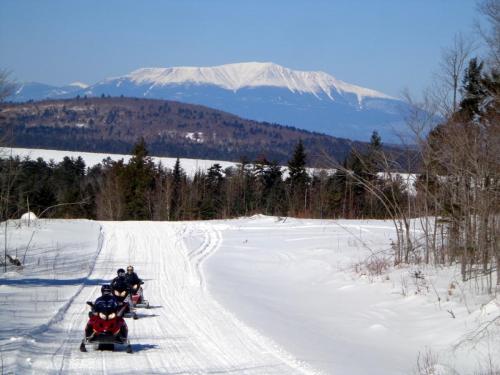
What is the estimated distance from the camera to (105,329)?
1060 cm

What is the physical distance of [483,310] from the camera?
1278 centimetres

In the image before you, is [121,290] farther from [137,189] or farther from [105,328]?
[137,189]

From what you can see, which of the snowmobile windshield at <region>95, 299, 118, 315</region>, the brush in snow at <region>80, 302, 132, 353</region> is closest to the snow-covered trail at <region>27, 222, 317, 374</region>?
the brush in snow at <region>80, 302, 132, 353</region>

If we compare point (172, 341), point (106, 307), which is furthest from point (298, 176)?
point (106, 307)

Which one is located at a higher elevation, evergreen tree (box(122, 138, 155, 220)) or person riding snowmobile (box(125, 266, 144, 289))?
evergreen tree (box(122, 138, 155, 220))

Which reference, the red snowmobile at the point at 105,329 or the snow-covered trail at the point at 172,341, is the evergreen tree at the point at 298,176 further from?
the red snowmobile at the point at 105,329

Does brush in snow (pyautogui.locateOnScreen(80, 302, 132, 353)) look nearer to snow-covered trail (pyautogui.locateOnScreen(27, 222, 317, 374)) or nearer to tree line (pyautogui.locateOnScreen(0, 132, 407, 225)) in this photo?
snow-covered trail (pyautogui.locateOnScreen(27, 222, 317, 374))

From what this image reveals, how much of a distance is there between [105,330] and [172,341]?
1615mm

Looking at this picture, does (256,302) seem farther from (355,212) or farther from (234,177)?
(234,177)

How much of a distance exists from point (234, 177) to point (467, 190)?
64864mm

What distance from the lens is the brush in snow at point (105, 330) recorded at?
→ 1051cm

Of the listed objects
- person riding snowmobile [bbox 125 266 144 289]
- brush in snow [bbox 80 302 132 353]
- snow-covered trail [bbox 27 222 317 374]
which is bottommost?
snow-covered trail [bbox 27 222 317 374]

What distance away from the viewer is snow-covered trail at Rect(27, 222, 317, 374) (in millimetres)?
9617

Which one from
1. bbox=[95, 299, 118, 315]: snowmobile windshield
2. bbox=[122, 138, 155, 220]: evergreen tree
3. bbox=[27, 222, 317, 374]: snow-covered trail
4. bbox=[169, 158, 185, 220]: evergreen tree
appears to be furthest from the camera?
bbox=[169, 158, 185, 220]: evergreen tree
